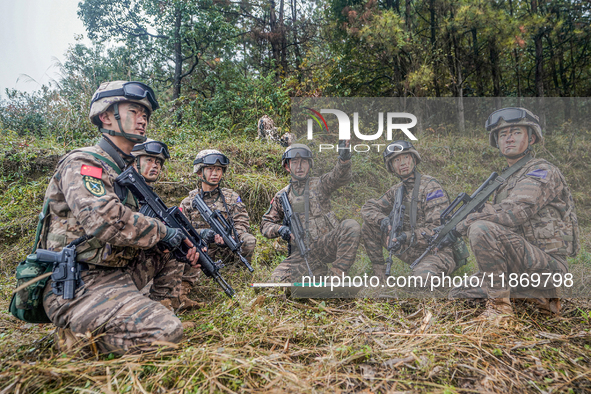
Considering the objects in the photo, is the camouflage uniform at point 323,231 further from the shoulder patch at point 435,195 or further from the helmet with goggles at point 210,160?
the helmet with goggles at point 210,160

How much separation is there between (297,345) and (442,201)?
7.06 feet

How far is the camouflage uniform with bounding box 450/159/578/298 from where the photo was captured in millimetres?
3209

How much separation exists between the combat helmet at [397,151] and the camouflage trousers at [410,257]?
29.7 inches

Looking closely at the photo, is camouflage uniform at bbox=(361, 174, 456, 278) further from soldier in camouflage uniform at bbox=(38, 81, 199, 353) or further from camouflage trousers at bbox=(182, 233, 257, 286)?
soldier in camouflage uniform at bbox=(38, 81, 199, 353)

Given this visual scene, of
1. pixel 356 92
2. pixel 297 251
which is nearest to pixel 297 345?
pixel 297 251

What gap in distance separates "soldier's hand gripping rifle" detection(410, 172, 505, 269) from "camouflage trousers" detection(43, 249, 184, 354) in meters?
2.56

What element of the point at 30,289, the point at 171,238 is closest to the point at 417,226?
the point at 171,238

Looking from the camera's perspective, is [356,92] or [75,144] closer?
[75,144]

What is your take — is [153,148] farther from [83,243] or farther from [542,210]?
[542,210]

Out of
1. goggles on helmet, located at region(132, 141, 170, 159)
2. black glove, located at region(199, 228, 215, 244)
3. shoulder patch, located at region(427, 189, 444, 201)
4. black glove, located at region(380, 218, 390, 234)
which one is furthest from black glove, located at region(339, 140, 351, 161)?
goggles on helmet, located at region(132, 141, 170, 159)

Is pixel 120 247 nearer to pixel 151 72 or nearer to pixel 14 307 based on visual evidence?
pixel 14 307

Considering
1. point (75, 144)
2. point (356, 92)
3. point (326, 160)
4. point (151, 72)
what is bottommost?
point (326, 160)

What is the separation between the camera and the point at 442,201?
11.9 feet

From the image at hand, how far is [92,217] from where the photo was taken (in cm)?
251
